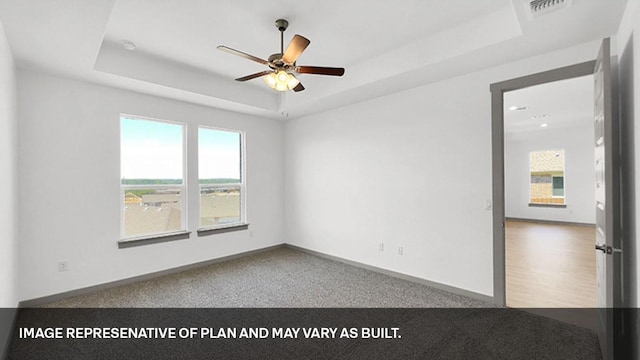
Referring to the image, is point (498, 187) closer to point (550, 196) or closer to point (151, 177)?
point (151, 177)

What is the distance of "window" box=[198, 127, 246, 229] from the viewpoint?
182 inches

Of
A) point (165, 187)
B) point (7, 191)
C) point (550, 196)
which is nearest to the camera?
point (7, 191)

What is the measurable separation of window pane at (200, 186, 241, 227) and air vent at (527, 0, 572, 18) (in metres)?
4.41

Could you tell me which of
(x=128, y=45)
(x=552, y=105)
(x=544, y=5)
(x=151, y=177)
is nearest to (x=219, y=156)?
(x=151, y=177)

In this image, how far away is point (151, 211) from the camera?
4047 millimetres

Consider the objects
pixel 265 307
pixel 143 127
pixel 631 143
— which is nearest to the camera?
pixel 631 143

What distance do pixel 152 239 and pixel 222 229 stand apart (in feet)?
3.38

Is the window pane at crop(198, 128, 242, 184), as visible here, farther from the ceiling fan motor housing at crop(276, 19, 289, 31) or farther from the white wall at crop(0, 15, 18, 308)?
the ceiling fan motor housing at crop(276, 19, 289, 31)

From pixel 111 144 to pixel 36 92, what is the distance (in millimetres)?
837

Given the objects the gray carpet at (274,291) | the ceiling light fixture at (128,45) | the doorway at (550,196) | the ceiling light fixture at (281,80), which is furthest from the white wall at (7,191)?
the doorway at (550,196)

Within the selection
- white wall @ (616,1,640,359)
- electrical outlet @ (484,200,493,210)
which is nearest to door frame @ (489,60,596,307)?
electrical outlet @ (484,200,493,210)

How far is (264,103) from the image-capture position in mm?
4723

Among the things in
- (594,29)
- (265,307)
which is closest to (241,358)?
(265,307)

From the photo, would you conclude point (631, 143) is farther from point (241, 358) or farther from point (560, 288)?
point (241, 358)
